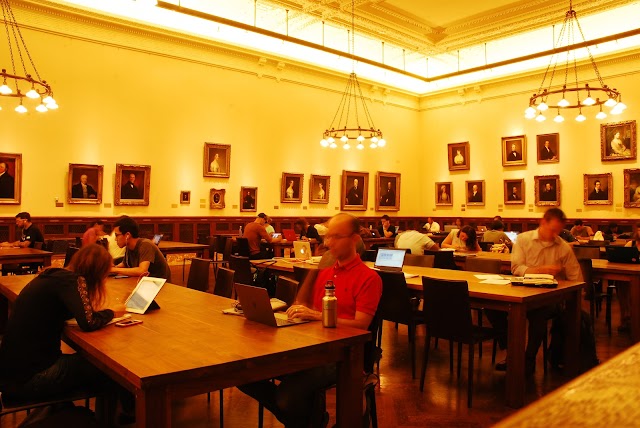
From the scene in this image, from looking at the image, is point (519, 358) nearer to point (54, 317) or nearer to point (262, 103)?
point (54, 317)

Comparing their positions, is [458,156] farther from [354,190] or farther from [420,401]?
[420,401]

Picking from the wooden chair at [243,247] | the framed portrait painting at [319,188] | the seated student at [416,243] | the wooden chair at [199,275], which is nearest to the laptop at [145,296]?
the wooden chair at [199,275]

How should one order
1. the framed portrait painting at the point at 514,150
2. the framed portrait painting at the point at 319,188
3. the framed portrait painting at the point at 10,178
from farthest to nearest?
the framed portrait painting at the point at 514,150
the framed portrait painting at the point at 319,188
the framed portrait painting at the point at 10,178

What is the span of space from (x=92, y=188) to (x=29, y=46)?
358 centimetres

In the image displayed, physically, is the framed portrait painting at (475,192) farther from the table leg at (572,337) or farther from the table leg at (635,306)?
the table leg at (572,337)

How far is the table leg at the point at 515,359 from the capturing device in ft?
14.8

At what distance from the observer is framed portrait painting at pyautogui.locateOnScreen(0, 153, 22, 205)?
11.9 metres

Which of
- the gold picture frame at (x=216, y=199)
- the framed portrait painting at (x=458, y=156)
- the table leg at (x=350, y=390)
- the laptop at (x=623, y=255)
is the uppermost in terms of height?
the framed portrait painting at (x=458, y=156)

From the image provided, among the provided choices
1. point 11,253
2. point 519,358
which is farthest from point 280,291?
point 11,253

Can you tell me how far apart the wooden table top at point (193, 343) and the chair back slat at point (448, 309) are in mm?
1886

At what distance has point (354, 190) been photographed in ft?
60.7

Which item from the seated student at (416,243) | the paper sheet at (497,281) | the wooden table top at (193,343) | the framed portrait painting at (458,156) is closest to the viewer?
the wooden table top at (193,343)

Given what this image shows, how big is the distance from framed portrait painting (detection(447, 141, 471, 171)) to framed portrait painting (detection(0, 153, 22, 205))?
14.1 m

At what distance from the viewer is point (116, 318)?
3.37m
